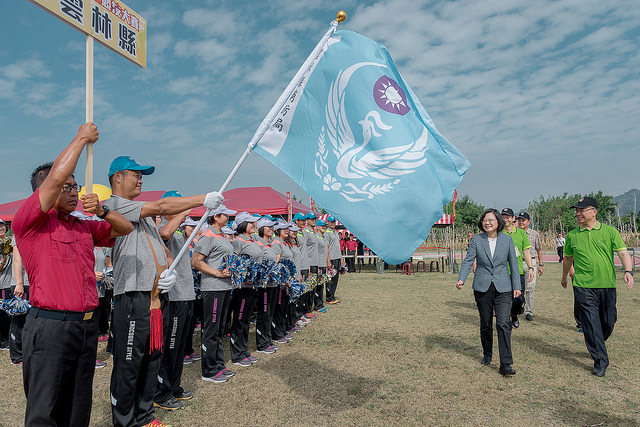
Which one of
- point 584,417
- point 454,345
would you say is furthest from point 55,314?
point 454,345

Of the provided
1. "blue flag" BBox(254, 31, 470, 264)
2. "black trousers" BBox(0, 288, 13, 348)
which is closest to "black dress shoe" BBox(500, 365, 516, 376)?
"blue flag" BBox(254, 31, 470, 264)

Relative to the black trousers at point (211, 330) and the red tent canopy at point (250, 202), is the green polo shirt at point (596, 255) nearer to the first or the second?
the black trousers at point (211, 330)

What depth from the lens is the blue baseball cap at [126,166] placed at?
3.64 m

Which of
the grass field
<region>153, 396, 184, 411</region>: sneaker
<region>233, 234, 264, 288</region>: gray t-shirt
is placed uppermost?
<region>233, 234, 264, 288</region>: gray t-shirt

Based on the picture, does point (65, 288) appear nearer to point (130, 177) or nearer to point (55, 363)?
point (55, 363)

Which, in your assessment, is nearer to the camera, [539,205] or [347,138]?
[347,138]

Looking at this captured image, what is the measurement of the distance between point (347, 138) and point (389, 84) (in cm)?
63

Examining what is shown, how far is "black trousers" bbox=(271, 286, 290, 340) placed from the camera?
295 inches

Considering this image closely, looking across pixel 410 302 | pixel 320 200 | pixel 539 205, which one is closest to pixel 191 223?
pixel 320 200

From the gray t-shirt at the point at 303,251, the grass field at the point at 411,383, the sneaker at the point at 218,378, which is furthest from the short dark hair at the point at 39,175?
the gray t-shirt at the point at 303,251

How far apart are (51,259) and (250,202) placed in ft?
58.3

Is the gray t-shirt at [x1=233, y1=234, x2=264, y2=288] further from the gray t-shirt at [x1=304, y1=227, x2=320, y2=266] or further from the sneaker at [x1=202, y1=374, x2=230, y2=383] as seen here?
the gray t-shirt at [x1=304, y1=227, x2=320, y2=266]

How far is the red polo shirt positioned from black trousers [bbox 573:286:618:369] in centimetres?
607

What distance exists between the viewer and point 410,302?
1147 centimetres
